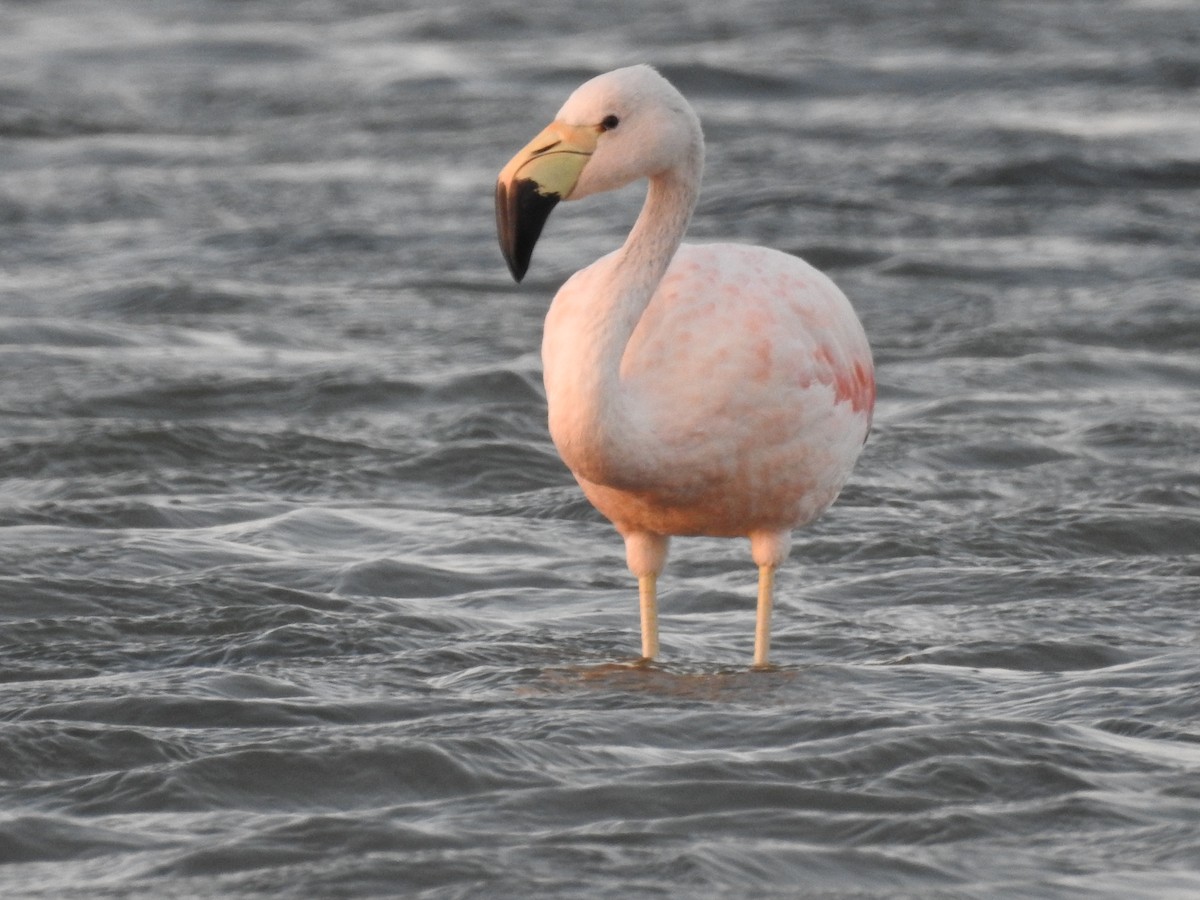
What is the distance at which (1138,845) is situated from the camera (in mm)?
5508

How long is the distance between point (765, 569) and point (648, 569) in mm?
356

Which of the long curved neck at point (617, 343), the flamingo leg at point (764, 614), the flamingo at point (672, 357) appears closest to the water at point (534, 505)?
the flamingo leg at point (764, 614)

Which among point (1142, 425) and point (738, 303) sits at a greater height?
point (738, 303)

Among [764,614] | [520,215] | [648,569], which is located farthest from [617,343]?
[764,614]

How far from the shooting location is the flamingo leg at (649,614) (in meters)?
7.02

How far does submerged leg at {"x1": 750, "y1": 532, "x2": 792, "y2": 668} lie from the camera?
6.90 meters

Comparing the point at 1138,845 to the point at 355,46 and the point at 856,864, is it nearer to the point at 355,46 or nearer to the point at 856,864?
the point at 856,864

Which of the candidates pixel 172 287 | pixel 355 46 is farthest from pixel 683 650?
pixel 355 46

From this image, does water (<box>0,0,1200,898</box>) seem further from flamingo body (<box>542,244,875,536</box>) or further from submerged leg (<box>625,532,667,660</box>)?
flamingo body (<box>542,244,875,536</box>)

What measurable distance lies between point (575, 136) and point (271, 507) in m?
3.41

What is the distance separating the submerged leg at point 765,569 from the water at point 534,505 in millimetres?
139

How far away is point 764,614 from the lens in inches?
275

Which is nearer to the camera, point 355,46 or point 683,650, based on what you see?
point 683,650

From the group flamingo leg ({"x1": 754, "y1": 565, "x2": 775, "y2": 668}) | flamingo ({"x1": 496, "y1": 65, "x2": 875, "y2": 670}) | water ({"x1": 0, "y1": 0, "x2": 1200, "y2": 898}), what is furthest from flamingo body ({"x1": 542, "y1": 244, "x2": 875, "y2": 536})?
water ({"x1": 0, "y1": 0, "x2": 1200, "y2": 898})
